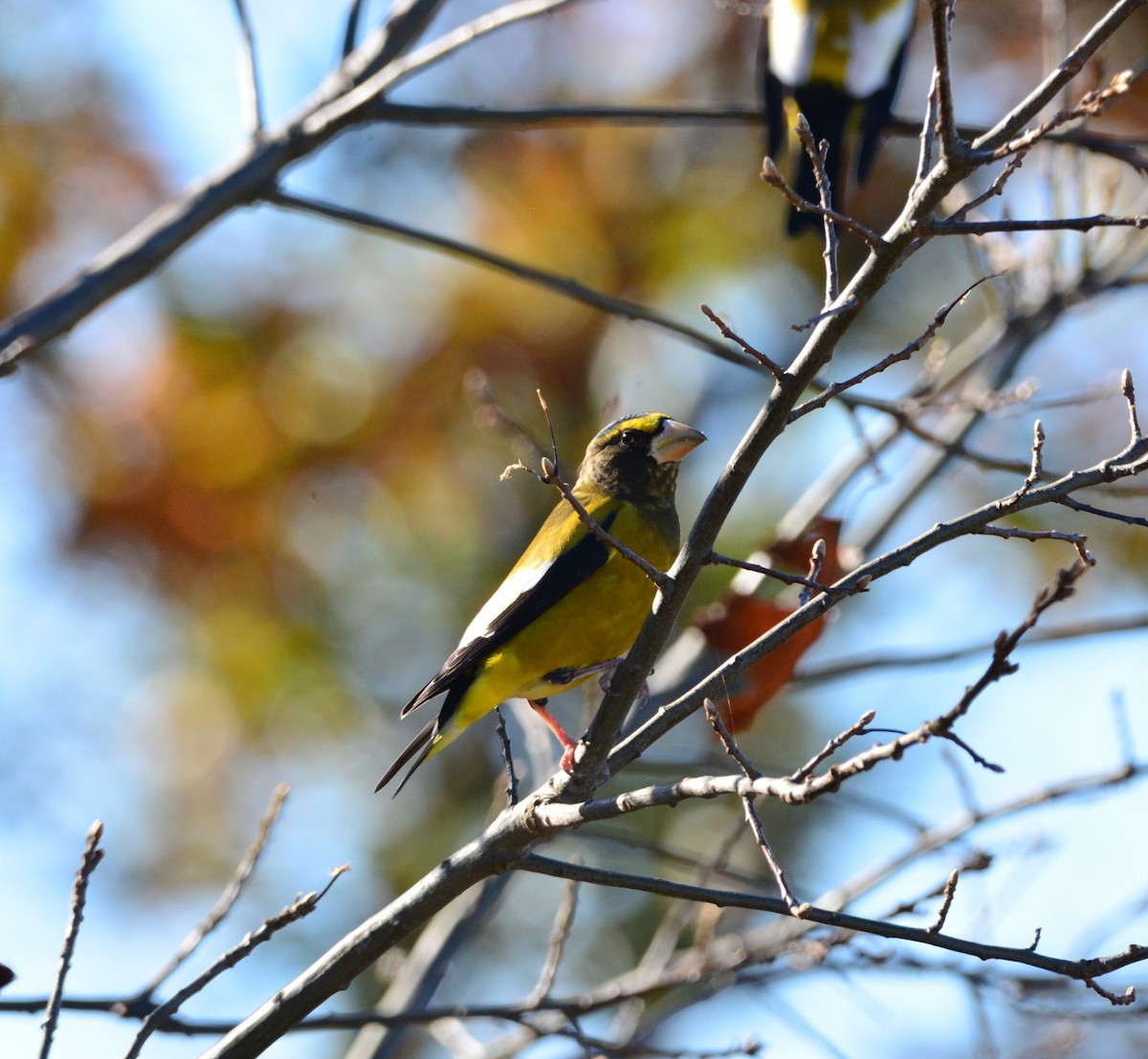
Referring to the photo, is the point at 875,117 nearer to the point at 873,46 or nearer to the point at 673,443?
the point at 873,46

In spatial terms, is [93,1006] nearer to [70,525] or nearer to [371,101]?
[371,101]

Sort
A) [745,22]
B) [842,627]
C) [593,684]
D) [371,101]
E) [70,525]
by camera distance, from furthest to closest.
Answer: [745,22]
[842,627]
[70,525]
[593,684]
[371,101]

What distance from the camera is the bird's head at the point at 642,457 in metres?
4.38

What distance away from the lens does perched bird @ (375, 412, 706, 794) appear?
13.2 feet

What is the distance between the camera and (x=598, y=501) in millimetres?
4414

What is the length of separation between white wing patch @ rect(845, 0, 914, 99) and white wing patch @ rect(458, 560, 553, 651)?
287cm

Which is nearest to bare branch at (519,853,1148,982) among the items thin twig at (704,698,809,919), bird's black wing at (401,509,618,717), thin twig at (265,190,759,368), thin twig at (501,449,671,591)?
thin twig at (704,698,809,919)

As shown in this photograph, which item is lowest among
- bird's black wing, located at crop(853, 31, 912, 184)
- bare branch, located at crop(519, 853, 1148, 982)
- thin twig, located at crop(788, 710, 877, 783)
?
bare branch, located at crop(519, 853, 1148, 982)

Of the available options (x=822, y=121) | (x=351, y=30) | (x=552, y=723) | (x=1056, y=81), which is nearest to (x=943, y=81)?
(x=1056, y=81)

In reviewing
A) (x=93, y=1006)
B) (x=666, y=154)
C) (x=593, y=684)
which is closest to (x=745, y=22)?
(x=666, y=154)

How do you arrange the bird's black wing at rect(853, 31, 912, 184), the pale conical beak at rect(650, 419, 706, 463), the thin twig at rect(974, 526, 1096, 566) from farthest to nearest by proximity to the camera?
the bird's black wing at rect(853, 31, 912, 184), the pale conical beak at rect(650, 419, 706, 463), the thin twig at rect(974, 526, 1096, 566)

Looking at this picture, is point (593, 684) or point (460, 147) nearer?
point (593, 684)

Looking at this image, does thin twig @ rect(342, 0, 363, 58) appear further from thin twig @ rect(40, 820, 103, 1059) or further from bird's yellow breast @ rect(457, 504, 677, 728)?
thin twig @ rect(40, 820, 103, 1059)

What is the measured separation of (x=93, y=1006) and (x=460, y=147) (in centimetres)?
666
